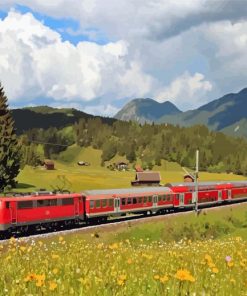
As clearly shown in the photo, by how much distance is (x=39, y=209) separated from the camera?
3912cm

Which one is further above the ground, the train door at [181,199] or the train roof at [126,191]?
the train roof at [126,191]

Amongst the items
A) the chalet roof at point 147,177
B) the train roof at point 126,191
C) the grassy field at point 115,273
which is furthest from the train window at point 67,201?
the chalet roof at point 147,177

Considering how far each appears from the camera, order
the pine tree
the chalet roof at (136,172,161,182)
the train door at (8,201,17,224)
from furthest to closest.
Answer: the chalet roof at (136,172,161,182), the pine tree, the train door at (8,201,17,224)

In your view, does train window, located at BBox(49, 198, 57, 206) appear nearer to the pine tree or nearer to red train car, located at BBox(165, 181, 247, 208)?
red train car, located at BBox(165, 181, 247, 208)

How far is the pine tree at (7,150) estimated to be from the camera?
7838cm

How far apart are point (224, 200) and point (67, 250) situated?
2689 inches

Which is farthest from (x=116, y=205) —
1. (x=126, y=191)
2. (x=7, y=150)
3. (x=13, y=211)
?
(x=7, y=150)

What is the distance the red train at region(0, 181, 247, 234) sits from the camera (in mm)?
36969

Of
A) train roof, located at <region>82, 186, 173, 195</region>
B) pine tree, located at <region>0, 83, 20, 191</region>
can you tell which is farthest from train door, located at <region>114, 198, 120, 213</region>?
pine tree, located at <region>0, 83, 20, 191</region>

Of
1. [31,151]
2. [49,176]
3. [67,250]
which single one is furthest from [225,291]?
[31,151]

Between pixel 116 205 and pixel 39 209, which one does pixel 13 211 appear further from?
pixel 116 205

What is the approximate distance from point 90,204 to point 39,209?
27.4 ft

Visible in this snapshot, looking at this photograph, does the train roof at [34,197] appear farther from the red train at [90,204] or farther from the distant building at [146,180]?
the distant building at [146,180]

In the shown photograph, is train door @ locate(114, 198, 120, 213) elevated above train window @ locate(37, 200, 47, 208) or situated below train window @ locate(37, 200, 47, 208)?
below
